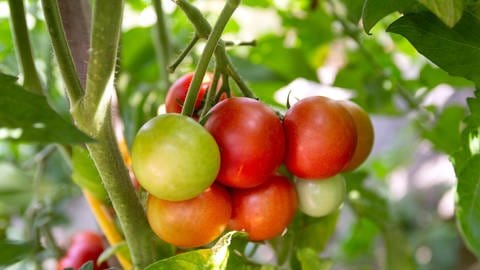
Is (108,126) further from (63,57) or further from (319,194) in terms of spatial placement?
(319,194)

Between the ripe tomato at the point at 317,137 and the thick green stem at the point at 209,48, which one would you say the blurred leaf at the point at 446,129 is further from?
the thick green stem at the point at 209,48

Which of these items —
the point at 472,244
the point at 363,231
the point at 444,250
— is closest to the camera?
the point at 472,244

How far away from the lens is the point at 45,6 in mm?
445

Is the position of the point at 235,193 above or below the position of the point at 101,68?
below

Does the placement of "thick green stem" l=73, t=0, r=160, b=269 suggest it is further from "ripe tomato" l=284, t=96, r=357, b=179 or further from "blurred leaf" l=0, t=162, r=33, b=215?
"blurred leaf" l=0, t=162, r=33, b=215

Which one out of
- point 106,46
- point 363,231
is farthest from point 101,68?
point 363,231

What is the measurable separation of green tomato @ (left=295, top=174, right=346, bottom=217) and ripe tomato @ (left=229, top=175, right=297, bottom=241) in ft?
0.07

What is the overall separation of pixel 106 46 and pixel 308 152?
0.19 metres

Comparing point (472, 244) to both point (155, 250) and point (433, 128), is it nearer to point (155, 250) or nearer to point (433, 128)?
point (155, 250)

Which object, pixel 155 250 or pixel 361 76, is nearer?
pixel 155 250

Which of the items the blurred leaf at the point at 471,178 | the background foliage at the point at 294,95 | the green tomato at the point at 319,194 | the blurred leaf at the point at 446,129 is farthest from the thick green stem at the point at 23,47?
the blurred leaf at the point at 446,129

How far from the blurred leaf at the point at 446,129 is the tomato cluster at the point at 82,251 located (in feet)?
1.46

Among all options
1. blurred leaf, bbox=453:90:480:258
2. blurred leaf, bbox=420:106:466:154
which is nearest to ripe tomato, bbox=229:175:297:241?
blurred leaf, bbox=453:90:480:258

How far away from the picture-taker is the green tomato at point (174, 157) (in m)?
0.44
